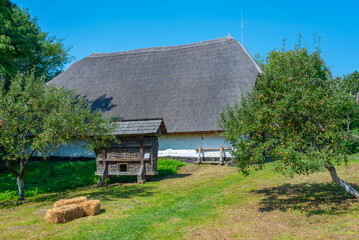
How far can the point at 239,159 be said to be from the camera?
8414 millimetres

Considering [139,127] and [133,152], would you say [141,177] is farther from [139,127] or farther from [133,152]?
[139,127]

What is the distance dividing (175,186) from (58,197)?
4863 millimetres

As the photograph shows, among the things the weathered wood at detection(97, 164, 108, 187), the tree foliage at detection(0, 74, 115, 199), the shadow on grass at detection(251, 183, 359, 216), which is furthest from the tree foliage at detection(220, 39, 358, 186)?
the weathered wood at detection(97, 164, 108, 187)

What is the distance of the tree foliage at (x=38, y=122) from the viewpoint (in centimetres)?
1020

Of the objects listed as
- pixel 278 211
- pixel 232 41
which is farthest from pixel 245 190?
pixel 232 41

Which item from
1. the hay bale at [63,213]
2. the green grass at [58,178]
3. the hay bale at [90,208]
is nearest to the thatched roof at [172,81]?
the green grass at [58,178]

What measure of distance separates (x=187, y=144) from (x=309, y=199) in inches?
445

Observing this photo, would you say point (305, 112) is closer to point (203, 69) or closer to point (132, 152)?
point (132, 152)

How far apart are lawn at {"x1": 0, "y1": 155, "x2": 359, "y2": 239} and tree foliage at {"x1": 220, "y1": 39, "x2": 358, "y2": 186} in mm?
1253

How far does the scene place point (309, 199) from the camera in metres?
8.55

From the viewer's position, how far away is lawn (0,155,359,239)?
6426 mm

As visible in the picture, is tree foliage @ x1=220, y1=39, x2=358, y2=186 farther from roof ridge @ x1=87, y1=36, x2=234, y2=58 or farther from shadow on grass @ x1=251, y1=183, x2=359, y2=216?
roof ridge @ x1=87, y1=36, x2=234, y2=58

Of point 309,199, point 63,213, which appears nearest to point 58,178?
point 63,213

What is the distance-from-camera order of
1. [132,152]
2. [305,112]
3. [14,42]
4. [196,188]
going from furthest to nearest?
[14,42] → [132,152] → [196,188] → [305,112]
